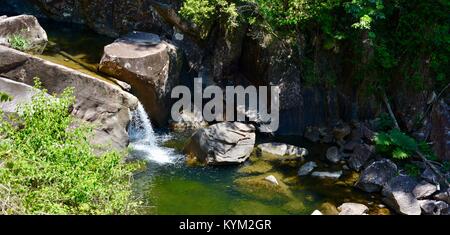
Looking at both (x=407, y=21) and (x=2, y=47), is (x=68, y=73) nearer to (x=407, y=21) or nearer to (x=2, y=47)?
(x=2, y=47)

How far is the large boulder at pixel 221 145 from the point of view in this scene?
51.5ft

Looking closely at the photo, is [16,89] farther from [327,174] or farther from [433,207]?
[433,207]

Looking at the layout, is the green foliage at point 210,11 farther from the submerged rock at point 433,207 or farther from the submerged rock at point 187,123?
the submerged rock at point 433,207

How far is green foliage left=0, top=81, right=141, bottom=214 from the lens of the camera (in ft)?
25.6

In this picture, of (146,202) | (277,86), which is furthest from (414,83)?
(146,202)

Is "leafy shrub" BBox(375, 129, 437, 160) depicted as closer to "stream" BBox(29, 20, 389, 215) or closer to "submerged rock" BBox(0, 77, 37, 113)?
"stream" BBox(29, 20, 389, 215)

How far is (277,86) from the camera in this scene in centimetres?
1859

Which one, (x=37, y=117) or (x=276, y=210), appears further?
(x=276, y=210)

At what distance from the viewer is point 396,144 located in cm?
1566

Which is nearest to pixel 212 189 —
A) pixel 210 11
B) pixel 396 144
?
pixel 396 144

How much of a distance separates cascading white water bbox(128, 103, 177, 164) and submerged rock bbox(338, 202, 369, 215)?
5.80 metres

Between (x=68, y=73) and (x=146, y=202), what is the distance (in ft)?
16.1

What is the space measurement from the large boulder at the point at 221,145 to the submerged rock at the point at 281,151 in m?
0.68

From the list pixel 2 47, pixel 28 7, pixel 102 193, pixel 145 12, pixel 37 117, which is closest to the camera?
pixel 102 193
